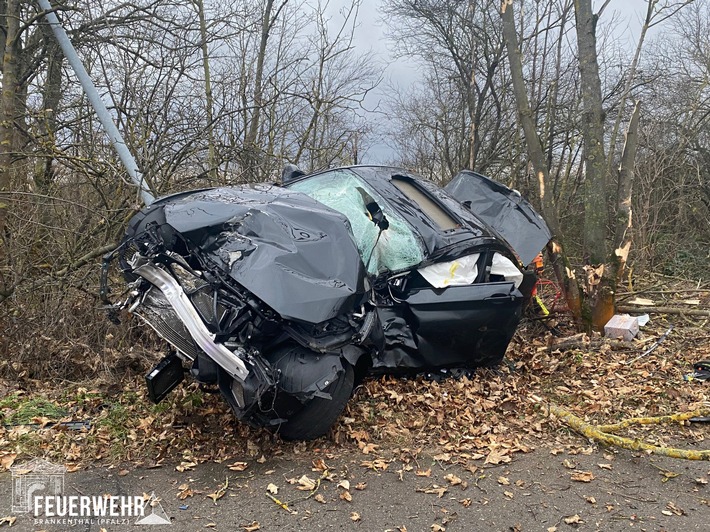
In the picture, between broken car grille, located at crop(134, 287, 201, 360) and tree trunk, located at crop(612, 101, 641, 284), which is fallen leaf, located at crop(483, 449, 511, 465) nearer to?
broken car grille, located at crop(134, 287, 201, 360)

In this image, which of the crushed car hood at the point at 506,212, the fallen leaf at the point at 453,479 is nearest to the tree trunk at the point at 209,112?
the crushed car hood at the point at 506,212

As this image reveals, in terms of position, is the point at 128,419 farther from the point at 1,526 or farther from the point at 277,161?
the point at 277,161

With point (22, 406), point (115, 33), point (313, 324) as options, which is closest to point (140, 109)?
point (115, 33)

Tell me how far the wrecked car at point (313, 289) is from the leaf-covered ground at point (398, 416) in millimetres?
272

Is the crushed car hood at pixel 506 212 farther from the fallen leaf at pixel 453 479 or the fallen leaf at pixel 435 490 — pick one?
the fallen leaf at pixel 435 490

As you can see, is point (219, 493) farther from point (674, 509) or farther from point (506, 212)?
point (506, 212)

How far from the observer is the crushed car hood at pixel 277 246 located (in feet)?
10.5

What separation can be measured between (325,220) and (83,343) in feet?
9.12

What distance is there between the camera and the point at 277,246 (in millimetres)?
3445

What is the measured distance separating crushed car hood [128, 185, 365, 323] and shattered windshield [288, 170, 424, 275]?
1.80 ft

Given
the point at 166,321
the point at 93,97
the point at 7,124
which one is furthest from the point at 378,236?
the point at 7,124

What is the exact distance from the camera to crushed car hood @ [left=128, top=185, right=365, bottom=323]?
10.5 ft

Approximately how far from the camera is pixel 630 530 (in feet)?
9.42

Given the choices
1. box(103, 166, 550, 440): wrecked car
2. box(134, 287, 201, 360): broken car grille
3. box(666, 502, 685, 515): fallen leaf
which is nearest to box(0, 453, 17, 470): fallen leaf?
box(103, 166, 550, 440): wrecked car
